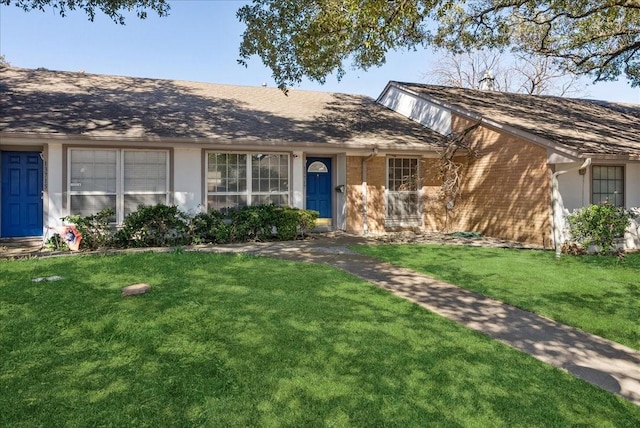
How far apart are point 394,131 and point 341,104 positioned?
3.45m

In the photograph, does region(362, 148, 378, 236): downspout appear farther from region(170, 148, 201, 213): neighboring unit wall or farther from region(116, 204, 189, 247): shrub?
region(116, 204, 189, 247): shrub

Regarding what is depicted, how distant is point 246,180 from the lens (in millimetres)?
12883

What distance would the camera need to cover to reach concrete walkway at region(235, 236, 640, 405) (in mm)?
4133

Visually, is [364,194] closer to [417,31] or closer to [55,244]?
[417,31]

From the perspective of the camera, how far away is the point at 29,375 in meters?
Result: 3.65

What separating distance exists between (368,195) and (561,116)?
25.4 ft

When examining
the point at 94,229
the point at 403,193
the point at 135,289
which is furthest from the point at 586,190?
the point at 94,229

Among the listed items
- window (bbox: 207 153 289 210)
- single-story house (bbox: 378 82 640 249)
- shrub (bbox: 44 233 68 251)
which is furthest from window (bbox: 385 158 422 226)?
shrub (bbox: 44 233 68 251)

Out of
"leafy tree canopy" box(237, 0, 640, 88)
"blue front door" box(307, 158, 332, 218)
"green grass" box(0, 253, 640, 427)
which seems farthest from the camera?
"blue front door" box(307, 158, 332, 218)

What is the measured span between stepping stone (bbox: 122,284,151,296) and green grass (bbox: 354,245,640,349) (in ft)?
15.7

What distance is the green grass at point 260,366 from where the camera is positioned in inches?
127

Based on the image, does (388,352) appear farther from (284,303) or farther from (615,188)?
(615,188)

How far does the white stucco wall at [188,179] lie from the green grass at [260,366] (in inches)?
231

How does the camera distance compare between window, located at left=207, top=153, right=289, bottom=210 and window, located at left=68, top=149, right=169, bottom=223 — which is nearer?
window, located at left=68, top=149, right=169, bottom=223
